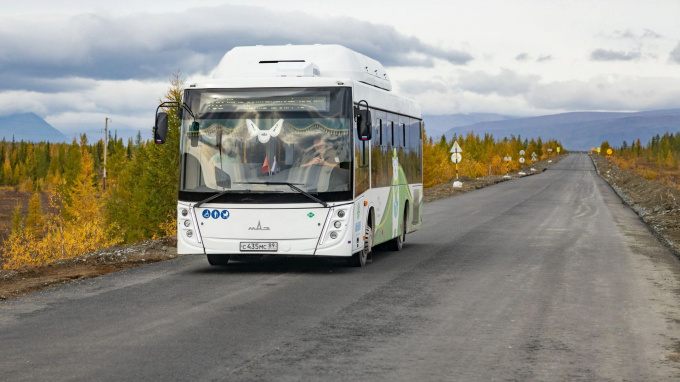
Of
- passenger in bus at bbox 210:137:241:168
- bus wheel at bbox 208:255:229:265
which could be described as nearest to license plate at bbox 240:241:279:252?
passenger in bus at bbox 210:137:241:168

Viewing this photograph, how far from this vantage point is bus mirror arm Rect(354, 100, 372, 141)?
13102 mm

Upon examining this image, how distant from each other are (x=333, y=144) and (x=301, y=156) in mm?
515

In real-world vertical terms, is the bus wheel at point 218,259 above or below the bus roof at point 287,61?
below

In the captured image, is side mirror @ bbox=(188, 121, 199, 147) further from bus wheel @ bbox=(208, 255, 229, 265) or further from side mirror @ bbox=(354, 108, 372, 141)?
side mirror @ bbox=(354, 108, 372, 141)

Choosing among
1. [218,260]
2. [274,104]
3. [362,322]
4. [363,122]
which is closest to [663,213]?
[363,122]

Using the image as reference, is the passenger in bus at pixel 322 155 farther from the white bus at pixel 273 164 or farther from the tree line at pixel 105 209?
the tree line at pixel 105 209

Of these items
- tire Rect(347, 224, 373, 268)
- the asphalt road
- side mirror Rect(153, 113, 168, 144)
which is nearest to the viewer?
the asphalt road

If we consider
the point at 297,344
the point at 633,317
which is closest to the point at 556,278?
the point at 633,317

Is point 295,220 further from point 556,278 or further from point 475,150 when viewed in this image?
point 475,150

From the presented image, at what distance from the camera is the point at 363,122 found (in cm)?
1327

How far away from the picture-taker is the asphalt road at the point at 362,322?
6988mm

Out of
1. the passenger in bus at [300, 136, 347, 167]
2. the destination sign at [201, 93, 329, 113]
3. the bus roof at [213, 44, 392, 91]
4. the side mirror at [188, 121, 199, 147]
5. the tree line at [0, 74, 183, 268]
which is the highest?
the bus roof at [213, 44, 392, 91]

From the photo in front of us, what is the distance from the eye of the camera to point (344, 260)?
15.0 metres

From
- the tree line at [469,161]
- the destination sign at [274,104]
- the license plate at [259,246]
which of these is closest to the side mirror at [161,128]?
the destination sign at [274,104]
